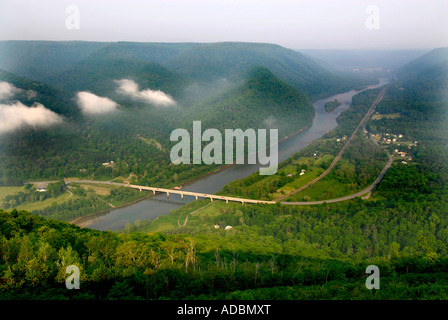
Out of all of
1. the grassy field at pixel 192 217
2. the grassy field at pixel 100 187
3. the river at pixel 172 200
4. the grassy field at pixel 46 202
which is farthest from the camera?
the grassy field at pixel 100 187

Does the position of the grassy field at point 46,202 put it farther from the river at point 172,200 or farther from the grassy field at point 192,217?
the grassy field at point 192,217

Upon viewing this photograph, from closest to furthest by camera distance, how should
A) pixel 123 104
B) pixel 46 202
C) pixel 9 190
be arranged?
pixel 46 202, pixel 9 190, pixel 123 104

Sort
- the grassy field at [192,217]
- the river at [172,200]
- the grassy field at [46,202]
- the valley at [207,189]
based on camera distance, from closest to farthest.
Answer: the valley at [207,189] < the grassy field at [192,217] < the river at [172,200] < the grassy field at [46,202]

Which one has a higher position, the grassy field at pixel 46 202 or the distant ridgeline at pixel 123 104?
the distant ridgeline at pixel 123 104

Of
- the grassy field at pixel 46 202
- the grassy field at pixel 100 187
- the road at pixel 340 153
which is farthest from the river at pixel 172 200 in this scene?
the road at pixel 340 153

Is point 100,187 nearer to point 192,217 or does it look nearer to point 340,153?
point 192,217

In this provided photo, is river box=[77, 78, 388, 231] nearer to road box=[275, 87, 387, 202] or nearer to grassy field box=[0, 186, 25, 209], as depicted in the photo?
road box=[275, 87, 387, 202]

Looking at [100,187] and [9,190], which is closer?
[9,190]

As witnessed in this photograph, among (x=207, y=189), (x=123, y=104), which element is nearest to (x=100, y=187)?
(x=207, y=189)

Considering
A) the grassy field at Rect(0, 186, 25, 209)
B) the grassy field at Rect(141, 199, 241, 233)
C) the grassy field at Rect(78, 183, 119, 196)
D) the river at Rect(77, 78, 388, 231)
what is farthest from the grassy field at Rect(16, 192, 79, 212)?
the grassy field at Rect(141, 199, 241, 233)

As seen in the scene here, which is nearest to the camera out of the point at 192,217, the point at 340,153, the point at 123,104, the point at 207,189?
the point at 192,217

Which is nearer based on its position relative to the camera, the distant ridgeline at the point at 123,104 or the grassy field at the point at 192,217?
the grassy field at the point at 192,217
